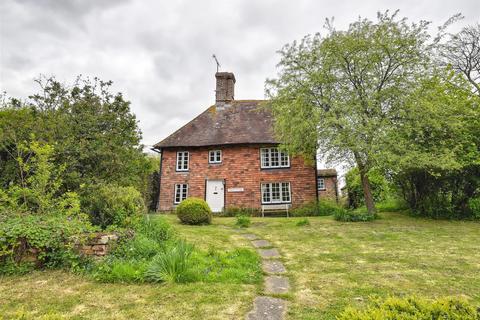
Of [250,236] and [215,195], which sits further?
[215,195]

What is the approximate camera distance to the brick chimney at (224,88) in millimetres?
22344

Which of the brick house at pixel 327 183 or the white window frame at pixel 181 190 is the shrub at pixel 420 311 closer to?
the white window frame at pixel 181 190

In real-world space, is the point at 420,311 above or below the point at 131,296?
above

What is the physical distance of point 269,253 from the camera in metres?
7.55

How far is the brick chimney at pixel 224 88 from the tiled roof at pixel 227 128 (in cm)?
45

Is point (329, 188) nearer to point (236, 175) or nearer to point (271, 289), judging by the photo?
point (236, 175)

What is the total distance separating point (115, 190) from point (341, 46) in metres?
11.0

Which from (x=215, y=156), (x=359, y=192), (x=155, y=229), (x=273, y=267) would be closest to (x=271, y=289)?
(x=273, y=267)

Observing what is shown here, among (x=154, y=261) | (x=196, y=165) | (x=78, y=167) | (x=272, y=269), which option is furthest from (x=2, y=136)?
(x=196, y=165)

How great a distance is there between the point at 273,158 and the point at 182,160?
20.9 ft

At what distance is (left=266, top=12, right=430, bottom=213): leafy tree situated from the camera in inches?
463

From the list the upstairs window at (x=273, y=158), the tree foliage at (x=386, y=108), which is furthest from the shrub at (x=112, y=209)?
the upstairs window at (x=273, y=158)

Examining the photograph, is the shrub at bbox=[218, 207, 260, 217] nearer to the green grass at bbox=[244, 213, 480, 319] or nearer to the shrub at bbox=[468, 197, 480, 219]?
the green grass at bbox=[244, 213, 480, 319]

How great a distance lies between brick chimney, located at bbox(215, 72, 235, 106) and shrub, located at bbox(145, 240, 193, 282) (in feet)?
59.4
